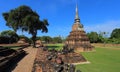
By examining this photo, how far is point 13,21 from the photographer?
37.8 m

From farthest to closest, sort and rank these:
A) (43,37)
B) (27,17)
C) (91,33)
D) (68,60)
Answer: (43,37), (91,33), (27,17), (68,60)

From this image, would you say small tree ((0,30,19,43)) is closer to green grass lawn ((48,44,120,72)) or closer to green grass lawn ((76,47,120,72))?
green grass lawn ((48,44,120,72))

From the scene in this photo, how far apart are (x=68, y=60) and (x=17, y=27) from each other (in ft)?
71.1

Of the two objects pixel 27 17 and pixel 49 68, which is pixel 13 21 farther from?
pixel 49 68

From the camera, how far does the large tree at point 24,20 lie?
35.6 meters

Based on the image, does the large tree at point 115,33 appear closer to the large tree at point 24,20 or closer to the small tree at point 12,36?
the small tree at point 12,36

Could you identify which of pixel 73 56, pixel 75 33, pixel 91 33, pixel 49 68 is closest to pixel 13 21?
pixel 75 33

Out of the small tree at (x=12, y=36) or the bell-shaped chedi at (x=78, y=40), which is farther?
the small tree at (x=12, y=36)

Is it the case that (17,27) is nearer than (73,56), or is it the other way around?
(73,56)

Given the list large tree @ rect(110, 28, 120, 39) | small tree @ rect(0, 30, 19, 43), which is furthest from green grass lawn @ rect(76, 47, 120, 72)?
large tree @ rect(110, 28, 120, 39)

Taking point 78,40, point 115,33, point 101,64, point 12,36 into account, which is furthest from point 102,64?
point 115,33

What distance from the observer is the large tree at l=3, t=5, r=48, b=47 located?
35.6m

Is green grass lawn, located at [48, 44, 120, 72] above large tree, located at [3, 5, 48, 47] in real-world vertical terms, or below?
below

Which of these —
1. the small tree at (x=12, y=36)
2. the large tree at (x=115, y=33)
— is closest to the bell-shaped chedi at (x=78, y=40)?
the small tree at (x=12, y=36)
